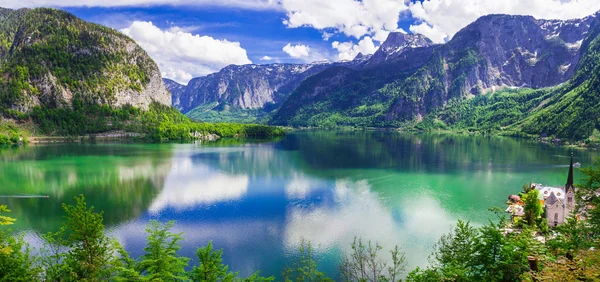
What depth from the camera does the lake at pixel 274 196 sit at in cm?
3644

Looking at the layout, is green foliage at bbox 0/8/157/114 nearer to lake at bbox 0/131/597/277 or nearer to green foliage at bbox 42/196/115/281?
lake at bbox 0/131/597/277

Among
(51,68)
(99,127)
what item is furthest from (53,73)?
(99,127)

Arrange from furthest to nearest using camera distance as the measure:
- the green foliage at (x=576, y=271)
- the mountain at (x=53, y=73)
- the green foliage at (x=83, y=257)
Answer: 1. the mountain at (x=53, y=73)
2. the green foliage at (x=83, y=257)
3. the green foliage at (x=576, y=271)

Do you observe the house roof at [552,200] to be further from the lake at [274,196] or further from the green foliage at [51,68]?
the green foliage at [51,68]

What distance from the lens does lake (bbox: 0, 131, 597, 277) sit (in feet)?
120

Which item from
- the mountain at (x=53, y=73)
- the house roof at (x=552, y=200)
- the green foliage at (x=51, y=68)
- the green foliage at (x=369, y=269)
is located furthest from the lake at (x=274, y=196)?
the green foliage at (x=51, y=68)

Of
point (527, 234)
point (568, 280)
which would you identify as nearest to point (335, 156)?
point (527, 234)

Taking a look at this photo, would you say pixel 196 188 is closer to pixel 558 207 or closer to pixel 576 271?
pixel 558 207

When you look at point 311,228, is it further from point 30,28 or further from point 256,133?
point 30,28

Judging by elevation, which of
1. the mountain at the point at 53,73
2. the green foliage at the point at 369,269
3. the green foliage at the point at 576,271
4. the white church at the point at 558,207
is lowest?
the green foliage at the point at 369,269

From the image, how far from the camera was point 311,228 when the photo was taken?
40219mm

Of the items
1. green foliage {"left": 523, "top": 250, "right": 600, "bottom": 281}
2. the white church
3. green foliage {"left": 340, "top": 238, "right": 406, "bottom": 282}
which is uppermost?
green foliage {"left": 523, "top": 250, "right": 600, "bottom": 281}

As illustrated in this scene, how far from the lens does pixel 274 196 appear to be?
56.2 meters

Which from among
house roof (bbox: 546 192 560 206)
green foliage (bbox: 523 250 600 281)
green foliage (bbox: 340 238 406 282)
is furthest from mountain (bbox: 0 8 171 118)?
green foliage (bbox: 523 250 600 281)
